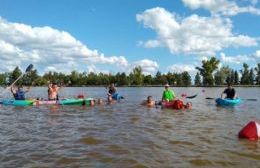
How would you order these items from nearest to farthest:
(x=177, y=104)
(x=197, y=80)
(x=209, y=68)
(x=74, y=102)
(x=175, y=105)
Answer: (x=177, y=104) < (x=175, y=105) < (x=74, y=102) < (x=209, y=68) < (x=197, y=80)

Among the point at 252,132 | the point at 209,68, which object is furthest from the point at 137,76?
the point at 252,132

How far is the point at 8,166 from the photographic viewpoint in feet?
31.5

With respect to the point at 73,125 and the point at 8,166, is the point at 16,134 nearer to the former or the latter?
the point at 73,125

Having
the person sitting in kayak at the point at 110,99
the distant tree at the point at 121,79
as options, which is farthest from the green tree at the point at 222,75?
the person sitting in kayak at the point at 110,99

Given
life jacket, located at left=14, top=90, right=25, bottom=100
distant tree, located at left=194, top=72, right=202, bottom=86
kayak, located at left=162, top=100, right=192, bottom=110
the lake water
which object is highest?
distant tree, located at left=194, top=72, right=202, bottom=86

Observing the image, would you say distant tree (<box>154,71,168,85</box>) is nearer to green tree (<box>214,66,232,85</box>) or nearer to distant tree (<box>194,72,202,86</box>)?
distant tree (<box>194,72,202,86</box>)

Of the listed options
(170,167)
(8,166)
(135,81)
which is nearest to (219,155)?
(170,167)

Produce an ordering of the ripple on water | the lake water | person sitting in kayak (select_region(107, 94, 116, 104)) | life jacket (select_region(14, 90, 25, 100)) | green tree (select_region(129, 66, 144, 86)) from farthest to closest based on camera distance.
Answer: green tree (select_region(129, 66, 144, 86)), person sitting in kayak (select_region(107, 94, 116, 104)), life jacket (select_region(14, 90, 25, 100)), the ripple on water, the lake water

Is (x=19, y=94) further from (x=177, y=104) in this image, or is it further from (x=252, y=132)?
(x=252, y=132)

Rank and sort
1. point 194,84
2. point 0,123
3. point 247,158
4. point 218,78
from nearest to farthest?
point 247,158 < point 0,123 < point 218,78 < point 194,84

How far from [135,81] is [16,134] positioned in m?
162

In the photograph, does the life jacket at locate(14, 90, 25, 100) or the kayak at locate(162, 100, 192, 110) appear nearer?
the kayak at locate(162, 100, 192, 110)

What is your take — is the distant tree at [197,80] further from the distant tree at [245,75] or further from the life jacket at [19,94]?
the life jacket at [19,94]

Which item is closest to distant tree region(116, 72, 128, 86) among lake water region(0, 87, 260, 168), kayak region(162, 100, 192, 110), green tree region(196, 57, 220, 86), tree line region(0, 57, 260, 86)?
tree line region(0, 57, 260, 86)
